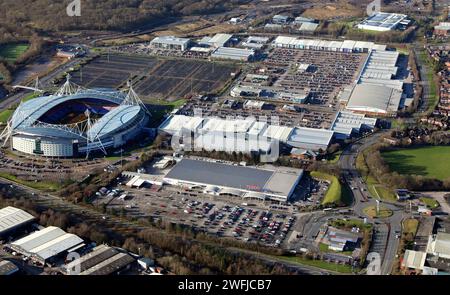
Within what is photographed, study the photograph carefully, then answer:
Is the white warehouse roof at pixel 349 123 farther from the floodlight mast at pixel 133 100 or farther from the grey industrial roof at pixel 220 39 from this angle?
the grey industrial roof at pixel 220 39

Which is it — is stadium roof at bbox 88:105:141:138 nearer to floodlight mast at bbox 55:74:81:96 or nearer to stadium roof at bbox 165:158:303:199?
floodlight mast at bbox 55:74:81:96

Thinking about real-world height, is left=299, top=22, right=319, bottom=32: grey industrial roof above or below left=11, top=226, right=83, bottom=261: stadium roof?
above

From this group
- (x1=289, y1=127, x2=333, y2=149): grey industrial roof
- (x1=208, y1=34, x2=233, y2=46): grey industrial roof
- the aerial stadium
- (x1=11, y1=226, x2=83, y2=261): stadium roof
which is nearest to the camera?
(x1=11, y1=226, x2=83, y2=261): stadium roof

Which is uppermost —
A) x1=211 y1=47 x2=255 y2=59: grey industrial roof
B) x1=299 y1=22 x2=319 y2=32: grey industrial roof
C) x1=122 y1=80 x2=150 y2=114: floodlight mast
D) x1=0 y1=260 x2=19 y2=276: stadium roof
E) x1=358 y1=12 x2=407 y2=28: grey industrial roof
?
x1=358 y1=12 x2=407 y2=28: grey industrial roof

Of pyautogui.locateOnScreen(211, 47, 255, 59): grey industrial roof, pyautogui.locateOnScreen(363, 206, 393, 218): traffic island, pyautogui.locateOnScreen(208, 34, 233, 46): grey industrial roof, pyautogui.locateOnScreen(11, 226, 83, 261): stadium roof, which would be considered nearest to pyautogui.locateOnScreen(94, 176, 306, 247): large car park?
pyautogui.locateOnScreen(363, 206, 393, 218): traffic island

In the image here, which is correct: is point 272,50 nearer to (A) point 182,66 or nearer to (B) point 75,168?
(A) point 182,66

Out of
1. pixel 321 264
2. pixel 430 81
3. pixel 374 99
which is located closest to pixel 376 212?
pixel 321 264

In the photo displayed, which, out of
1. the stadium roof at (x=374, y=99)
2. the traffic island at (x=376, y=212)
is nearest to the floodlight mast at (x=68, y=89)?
the stadium roof at (x=374, y=99)
